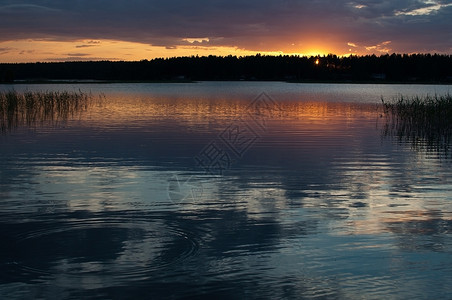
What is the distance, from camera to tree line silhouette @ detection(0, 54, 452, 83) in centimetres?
14775

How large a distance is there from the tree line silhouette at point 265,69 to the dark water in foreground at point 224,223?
132 m

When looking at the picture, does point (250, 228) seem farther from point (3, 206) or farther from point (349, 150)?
point (349, 150)

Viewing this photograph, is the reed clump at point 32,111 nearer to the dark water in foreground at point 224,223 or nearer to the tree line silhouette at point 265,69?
the dark water in foreground at point 224,223

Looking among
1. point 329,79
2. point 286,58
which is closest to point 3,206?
point 329,79

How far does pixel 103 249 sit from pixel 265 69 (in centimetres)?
17781

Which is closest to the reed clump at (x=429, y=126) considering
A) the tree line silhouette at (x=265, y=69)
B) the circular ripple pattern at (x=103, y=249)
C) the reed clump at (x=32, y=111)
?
the circular ripple pattern at (x=103, y=249)

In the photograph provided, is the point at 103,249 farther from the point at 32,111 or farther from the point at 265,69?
the point at 265,69

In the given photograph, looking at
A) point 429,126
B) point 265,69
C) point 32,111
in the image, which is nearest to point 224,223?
point 429,126

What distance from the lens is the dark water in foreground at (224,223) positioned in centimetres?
629

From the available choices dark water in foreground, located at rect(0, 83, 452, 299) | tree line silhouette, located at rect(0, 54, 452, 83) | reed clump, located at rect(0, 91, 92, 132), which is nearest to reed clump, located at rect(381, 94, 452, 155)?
dark water in foreground, located at rect(0, 83, 452, 299)

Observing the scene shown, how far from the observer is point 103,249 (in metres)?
7.38

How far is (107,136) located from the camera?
22359 mm

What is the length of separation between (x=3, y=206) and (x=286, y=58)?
594 ft

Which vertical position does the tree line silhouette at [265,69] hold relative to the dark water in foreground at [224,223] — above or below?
above
